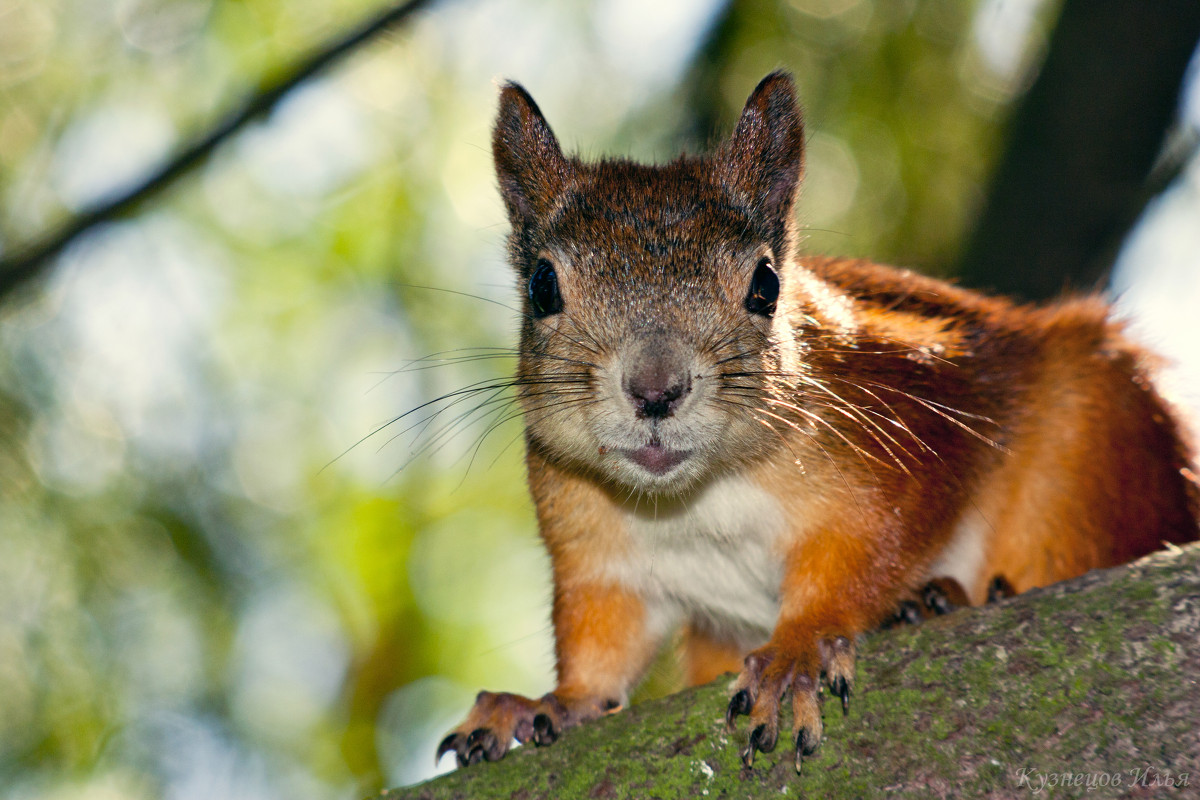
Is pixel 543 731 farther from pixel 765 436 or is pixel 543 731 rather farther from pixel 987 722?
pixel 987 722

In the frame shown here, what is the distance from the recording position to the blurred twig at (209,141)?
11.5ft

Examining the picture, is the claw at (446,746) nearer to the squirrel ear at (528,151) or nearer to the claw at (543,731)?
the claw at (543,731)

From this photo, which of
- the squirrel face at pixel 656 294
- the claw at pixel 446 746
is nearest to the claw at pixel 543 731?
the claw at pixel 446 746

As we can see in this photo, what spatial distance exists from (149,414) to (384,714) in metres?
2.96

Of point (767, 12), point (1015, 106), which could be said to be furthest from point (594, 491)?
point (767, 12)

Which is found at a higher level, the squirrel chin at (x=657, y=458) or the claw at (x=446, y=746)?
the squirrel chin at (x=657, y=458)

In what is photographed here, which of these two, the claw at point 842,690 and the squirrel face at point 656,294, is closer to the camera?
the claw at point 842,690

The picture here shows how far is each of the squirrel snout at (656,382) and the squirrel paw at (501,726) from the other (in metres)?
1.52

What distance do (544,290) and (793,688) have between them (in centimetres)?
178

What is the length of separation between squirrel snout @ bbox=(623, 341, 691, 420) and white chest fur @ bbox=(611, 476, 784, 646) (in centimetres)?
92

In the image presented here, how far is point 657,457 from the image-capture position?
3432 mm

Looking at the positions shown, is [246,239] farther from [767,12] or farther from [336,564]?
[767,12]

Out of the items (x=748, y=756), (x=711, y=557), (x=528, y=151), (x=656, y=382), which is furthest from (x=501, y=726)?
(x=528, y=151)

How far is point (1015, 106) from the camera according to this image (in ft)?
19.9
